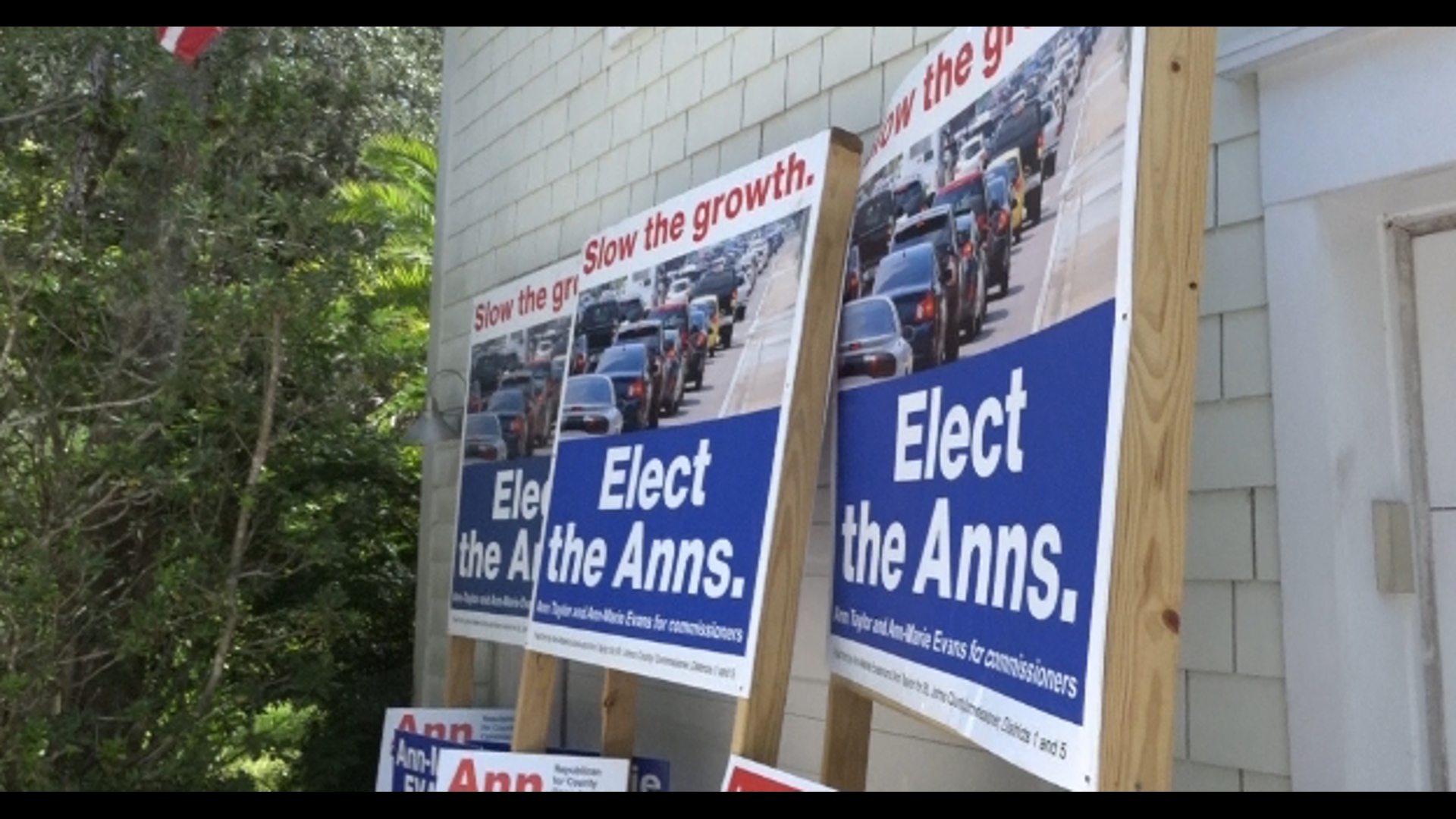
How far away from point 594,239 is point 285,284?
2.23 meters

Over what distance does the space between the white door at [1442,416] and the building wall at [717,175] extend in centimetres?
24

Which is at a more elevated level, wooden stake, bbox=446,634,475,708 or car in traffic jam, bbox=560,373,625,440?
car in traffic jam, bbox=560,373,625,440

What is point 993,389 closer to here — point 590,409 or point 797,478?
point 797,478

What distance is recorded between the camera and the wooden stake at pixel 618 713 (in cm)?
399

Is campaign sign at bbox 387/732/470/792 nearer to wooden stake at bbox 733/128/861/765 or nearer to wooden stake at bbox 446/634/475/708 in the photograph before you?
wooden stake at bbox 446/634/475/708

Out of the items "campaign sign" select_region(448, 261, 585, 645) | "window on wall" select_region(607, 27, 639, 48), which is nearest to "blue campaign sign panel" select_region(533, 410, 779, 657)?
"campaign sign" select_region(448, 261, 585, 645)

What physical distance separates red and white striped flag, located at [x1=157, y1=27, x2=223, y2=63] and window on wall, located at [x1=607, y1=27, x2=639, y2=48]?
1533mm

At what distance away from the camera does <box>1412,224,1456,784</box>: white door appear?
95.7 inches

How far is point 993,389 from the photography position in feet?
7.59

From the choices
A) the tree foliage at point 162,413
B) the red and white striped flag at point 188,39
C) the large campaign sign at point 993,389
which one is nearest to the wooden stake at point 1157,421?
the large campaign sign at point 993,389

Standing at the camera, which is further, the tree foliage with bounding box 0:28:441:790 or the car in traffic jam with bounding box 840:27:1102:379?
the tree foliage with bounding box 0:28:441:790

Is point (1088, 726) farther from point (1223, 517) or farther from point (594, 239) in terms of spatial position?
point (594, 239)

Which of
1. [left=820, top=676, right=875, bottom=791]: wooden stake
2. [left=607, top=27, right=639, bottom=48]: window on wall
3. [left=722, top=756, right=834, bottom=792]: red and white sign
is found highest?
[left=607, top=27, right=639, bottom=48]: window on wall

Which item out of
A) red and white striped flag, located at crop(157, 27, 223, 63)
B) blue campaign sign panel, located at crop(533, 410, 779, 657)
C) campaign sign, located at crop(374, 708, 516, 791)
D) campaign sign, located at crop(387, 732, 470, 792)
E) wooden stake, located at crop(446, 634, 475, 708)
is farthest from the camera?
red and white striped flag, located at crop(157, 27, 223, 63)
